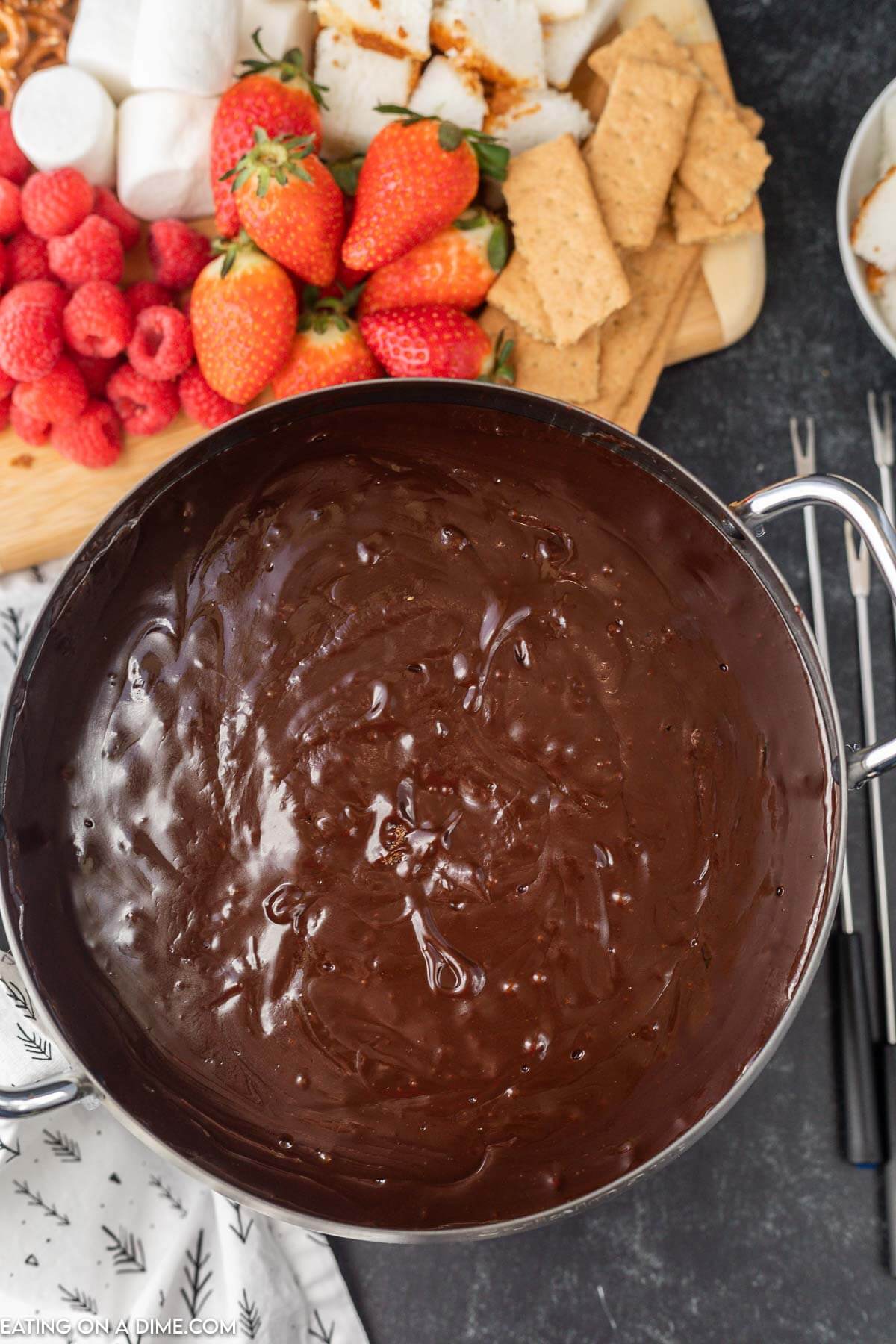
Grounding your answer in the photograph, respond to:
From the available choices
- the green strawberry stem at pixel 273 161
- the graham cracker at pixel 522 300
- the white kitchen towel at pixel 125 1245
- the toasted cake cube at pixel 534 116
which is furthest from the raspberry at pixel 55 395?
the toasted cake cube at pixel 534 116

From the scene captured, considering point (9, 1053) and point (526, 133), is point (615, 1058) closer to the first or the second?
point (9, 1053)

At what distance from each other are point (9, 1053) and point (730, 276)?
5.13ft

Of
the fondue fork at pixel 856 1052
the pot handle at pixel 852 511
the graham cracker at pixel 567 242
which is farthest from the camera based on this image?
the fondue fork at pixel 856 1052

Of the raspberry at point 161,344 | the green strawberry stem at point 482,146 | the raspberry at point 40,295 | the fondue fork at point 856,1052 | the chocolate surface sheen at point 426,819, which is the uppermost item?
the green strawberry stem at point 482,146

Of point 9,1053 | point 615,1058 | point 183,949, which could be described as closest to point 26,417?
point 183,949

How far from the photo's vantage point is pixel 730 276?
1.58 m

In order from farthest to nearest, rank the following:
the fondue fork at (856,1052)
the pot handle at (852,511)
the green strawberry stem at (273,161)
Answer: the fondue fork at (856,1052), the green strawberry stem at (273,161), the pot handle at (852,511)

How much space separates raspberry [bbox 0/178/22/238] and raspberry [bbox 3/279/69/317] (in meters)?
0.09

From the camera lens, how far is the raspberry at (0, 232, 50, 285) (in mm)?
1528

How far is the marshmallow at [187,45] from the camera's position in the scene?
142 centimetres

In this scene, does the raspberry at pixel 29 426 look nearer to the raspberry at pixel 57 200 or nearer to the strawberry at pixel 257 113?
the raspberry at pixel 57 200

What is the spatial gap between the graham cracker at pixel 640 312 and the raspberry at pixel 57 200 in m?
0.78

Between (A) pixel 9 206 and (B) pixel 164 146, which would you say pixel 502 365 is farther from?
(A) pixel 9 206

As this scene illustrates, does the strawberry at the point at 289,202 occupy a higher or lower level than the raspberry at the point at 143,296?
higher
